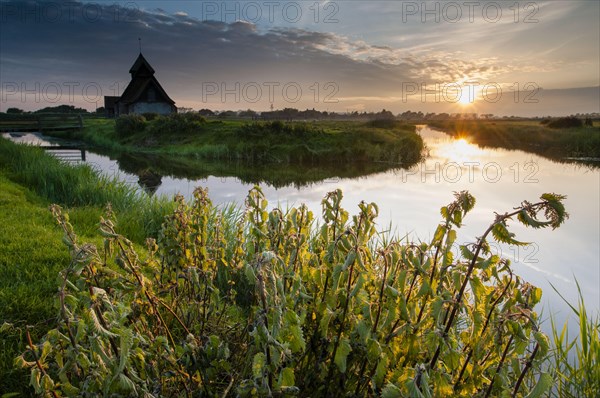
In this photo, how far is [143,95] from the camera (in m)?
57.5

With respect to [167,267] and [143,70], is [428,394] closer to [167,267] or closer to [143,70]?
[167,267]

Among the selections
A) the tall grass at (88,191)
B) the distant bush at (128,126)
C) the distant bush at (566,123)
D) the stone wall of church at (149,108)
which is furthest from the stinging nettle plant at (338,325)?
the stone wall of church at (149,108)

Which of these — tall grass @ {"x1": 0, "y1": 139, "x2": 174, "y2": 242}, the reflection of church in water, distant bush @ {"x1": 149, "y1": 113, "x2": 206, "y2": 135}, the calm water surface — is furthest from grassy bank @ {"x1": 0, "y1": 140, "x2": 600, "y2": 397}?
distant bush @ {"x1": 149, "y1": 113, "x2": 206, "y2": 135}

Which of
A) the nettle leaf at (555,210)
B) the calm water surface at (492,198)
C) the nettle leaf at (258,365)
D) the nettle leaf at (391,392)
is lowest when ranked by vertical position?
the calm water surface at (492,198)

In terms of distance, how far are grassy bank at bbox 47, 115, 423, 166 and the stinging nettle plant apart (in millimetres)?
29433

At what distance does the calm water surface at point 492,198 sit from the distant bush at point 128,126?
11.2 metres

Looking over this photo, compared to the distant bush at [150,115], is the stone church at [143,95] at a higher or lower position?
higher

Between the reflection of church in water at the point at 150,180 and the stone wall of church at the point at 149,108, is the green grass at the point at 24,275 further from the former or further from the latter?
the stone wall of church at the point at 149,108

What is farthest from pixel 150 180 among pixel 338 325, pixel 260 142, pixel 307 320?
pixel 338 325

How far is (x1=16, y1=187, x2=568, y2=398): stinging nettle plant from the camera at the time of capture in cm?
195

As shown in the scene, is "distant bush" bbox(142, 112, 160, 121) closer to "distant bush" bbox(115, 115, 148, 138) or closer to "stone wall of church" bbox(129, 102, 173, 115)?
"stone wall of church" bbox(129, 102, 173, 115)

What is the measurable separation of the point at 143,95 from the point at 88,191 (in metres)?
50.0

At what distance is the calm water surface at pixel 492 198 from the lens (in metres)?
9.94

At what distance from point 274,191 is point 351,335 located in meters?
18.7
